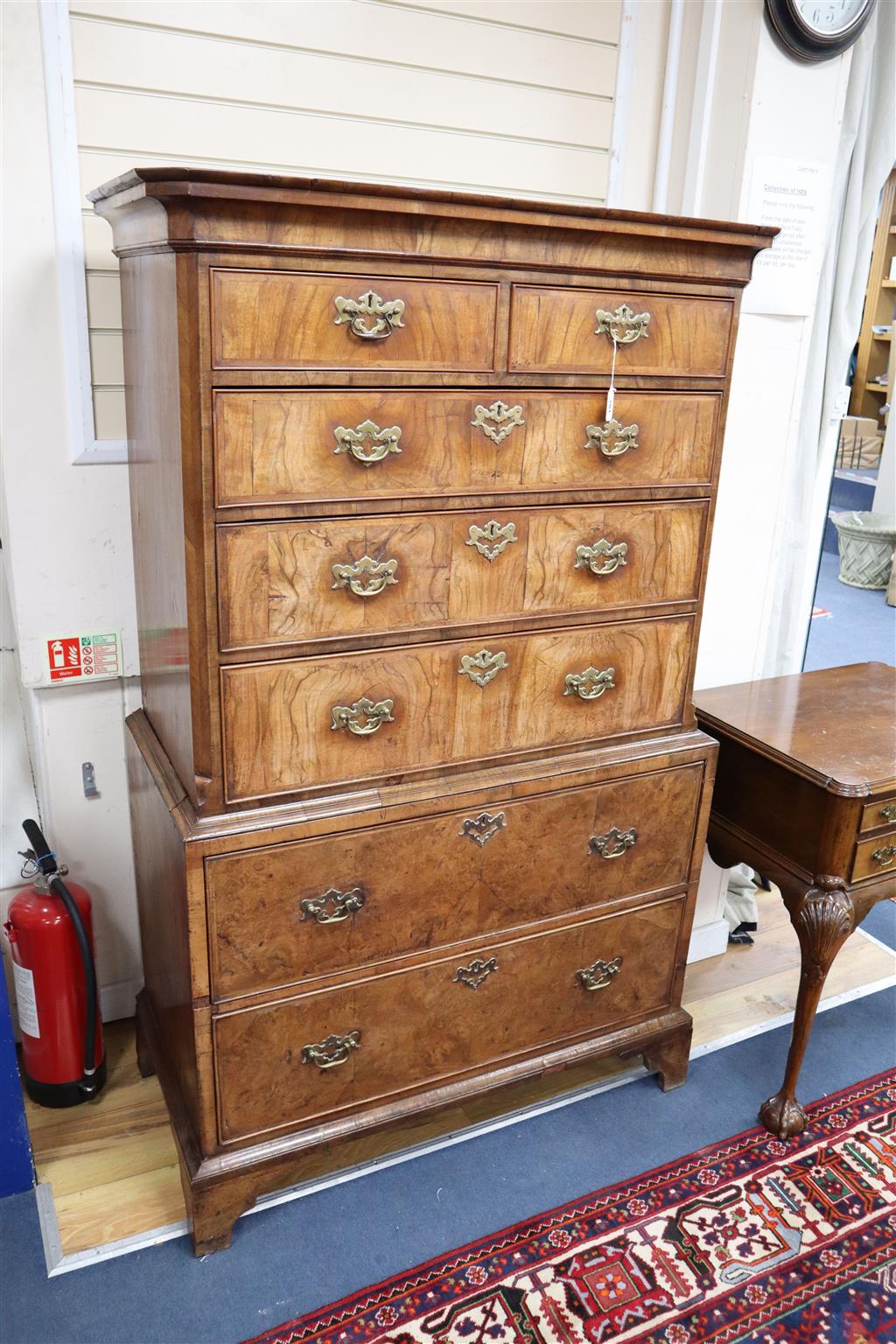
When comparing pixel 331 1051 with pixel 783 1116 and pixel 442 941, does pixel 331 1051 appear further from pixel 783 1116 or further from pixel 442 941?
pixel 783 1116

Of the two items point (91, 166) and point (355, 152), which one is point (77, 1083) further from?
point (355, 152)

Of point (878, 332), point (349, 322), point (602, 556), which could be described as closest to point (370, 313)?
point (349, 322)

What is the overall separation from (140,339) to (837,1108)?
2.10 metres

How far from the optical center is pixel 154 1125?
2.16m

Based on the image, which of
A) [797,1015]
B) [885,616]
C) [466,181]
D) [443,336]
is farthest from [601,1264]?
[885,616]

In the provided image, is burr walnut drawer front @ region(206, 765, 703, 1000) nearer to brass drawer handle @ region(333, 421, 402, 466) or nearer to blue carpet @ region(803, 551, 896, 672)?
brass drawer handle @ region(333, 421, 402, 466)

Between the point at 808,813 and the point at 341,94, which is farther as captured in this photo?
the point at 808,813

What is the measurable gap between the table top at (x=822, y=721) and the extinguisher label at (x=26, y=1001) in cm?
152

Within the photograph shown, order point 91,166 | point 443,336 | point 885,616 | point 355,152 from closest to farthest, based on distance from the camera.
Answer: point 443,336 < point 91,166 < point 355,152 < point 885,616

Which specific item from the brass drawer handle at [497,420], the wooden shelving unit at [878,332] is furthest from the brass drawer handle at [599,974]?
the wooden shelving unit at [878,332]

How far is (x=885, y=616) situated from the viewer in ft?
18.8

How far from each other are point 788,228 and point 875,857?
1.38 metres

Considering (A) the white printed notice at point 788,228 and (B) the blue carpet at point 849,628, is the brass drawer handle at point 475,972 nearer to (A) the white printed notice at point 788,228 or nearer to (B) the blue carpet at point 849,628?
(A) the white printed notice at point 788,228

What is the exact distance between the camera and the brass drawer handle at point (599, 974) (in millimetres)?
2109
